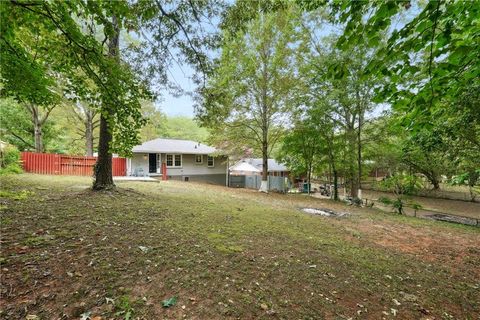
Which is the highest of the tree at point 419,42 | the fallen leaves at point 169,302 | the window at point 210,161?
the tree at point 419,42

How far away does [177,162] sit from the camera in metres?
20.1

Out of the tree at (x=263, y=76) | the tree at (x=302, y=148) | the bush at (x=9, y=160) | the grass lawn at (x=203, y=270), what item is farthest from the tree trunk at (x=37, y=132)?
the tree at (x=302, y=148)

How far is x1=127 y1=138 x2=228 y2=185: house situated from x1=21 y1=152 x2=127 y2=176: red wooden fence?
290 centimetres

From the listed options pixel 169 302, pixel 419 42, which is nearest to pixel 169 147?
pixel 169 302

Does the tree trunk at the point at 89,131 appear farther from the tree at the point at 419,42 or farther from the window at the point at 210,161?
the tree at the point at 419,42

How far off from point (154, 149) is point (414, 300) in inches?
699

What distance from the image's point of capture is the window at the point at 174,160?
1958cm

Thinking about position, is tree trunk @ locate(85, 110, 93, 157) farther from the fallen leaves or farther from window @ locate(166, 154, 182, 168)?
the fallen leaves

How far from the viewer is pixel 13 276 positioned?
2416 mm

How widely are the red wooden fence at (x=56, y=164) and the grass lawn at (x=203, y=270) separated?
10911mm

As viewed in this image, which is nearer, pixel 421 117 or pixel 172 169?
pixel 421 117

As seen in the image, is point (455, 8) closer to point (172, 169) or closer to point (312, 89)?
point (312, 89)

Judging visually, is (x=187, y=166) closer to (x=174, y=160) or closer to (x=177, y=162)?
(x=177, y=162)

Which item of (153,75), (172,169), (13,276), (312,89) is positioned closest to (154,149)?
(172,169)
